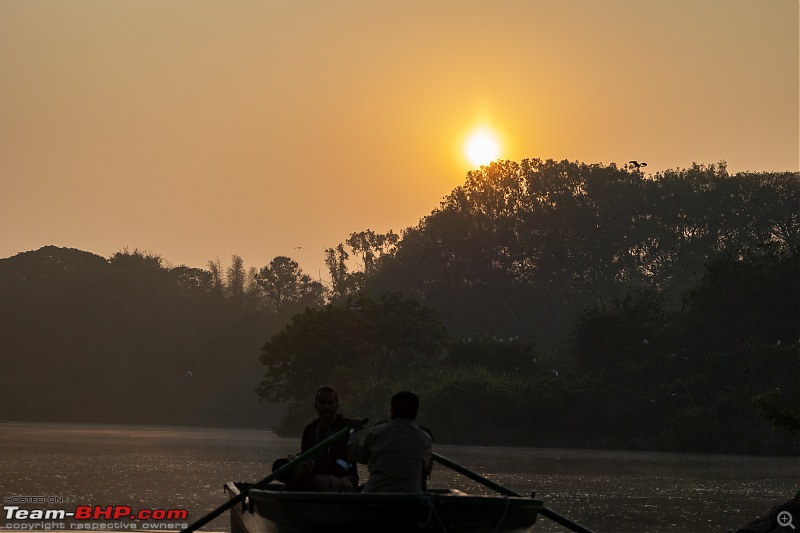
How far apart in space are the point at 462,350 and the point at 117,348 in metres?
40.1

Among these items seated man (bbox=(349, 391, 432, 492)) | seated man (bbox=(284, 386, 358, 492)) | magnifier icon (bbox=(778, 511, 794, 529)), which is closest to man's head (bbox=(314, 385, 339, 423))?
seated man (bbox=(284, 386, 358, 492))

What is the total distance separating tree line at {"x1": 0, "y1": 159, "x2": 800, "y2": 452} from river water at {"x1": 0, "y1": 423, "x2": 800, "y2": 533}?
2.52 metres

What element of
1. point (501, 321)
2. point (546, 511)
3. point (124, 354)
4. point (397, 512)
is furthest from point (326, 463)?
point (124, 354)

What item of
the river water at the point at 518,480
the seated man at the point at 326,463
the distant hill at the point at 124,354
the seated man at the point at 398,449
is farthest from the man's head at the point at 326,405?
the distant hill at the point at 124,354

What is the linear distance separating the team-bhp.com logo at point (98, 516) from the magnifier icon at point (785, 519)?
26.7ft

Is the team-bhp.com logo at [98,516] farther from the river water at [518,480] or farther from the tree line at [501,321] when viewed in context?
the tree line at [501,321]

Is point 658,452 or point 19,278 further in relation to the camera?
point 19,278

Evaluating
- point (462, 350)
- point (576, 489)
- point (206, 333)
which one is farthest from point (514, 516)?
point (206, 333)

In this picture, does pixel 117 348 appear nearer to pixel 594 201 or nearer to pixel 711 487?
pixel 594 201

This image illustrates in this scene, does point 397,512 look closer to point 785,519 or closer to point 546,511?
point 546,511

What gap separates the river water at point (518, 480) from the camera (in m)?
21.1

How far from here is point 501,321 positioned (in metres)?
76.2

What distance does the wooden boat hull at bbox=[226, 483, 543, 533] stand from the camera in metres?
10.3

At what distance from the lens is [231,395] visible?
89.2 m
